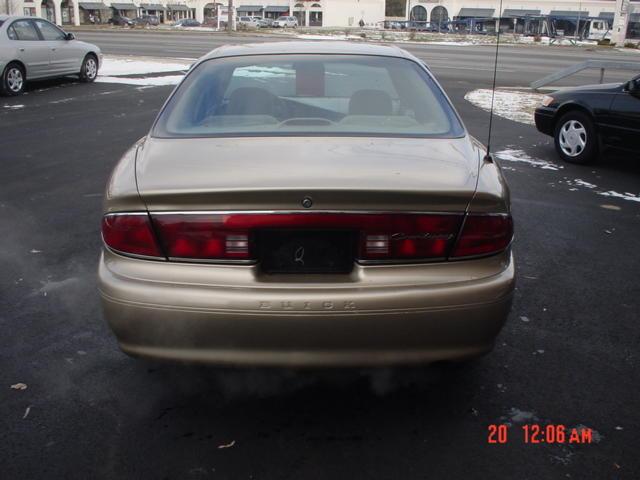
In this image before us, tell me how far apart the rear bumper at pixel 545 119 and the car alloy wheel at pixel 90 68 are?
1144 centimetres

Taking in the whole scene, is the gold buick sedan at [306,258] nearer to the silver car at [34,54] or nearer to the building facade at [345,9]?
the silver car at [34,54]

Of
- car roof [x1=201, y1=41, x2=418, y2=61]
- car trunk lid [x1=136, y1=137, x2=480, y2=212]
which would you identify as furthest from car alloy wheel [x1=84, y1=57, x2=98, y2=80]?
car trunk lid [x1=136, y1=137, x2=480, y2=212]

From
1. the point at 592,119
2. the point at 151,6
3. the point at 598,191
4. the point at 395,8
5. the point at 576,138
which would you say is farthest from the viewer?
the point at 395,8

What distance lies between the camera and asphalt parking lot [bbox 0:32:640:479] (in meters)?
2.79

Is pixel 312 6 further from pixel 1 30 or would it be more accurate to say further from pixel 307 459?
pixel 307 459

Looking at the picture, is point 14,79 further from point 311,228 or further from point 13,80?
point 311,228

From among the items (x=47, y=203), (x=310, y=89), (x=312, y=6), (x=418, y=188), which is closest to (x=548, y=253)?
(x=310, y=89)

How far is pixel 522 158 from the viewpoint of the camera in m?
9.05

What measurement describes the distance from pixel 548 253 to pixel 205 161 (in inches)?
133

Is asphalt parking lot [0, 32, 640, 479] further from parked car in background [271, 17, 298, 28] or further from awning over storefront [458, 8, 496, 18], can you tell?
awning over storefront [458, 8, 496, 18]

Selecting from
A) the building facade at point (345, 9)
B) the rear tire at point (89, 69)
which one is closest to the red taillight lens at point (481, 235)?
the rear tire at point (89, 69)

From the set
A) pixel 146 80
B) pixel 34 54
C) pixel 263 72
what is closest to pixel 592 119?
pixel 263 72

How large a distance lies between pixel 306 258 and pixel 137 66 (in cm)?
1966

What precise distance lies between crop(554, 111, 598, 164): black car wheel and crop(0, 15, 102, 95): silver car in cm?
1069
